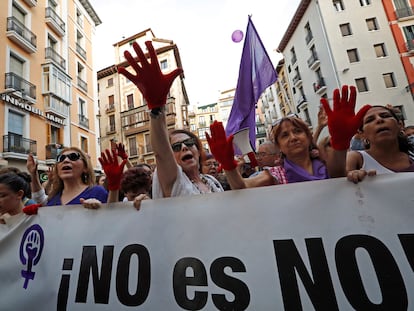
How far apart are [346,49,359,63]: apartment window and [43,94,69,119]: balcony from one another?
2100 cm

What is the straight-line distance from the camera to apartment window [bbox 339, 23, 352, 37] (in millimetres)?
19531

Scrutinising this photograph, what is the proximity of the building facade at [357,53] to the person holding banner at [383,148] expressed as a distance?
19060 millimetres

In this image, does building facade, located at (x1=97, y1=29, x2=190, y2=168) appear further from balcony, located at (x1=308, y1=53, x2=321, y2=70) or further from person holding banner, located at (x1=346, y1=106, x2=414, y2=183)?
person holding banner, located at (x1=346, y1=106, x2=414, y2=183)

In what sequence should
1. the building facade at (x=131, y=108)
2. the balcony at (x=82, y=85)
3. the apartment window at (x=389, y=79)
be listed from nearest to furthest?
the balcony at (x=82, y=85) → the apartment window at (x=389, y=79) → the building facade at (x=131, y=108)

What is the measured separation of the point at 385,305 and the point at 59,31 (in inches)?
812

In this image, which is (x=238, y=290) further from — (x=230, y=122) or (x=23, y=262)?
(x=230, y=122)

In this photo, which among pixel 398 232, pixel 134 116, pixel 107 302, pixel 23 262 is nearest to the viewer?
pixel 398 232

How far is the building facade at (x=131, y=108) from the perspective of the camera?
84.8 feet

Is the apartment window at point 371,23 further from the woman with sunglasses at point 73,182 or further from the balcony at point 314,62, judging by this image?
the woman with sunglasses at point 73,182

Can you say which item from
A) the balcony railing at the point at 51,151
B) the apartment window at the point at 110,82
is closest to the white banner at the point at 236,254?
the balcony railing at the point at 51,151

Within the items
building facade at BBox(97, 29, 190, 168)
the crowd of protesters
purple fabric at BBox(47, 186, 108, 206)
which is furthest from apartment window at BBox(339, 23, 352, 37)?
purple fabric at BBox(47, 186, 108, 206)

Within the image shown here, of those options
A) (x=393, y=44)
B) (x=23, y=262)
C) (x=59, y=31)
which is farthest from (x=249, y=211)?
(x=393, y=44)

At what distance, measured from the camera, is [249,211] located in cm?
141

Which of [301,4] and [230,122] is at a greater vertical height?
[301,4]
